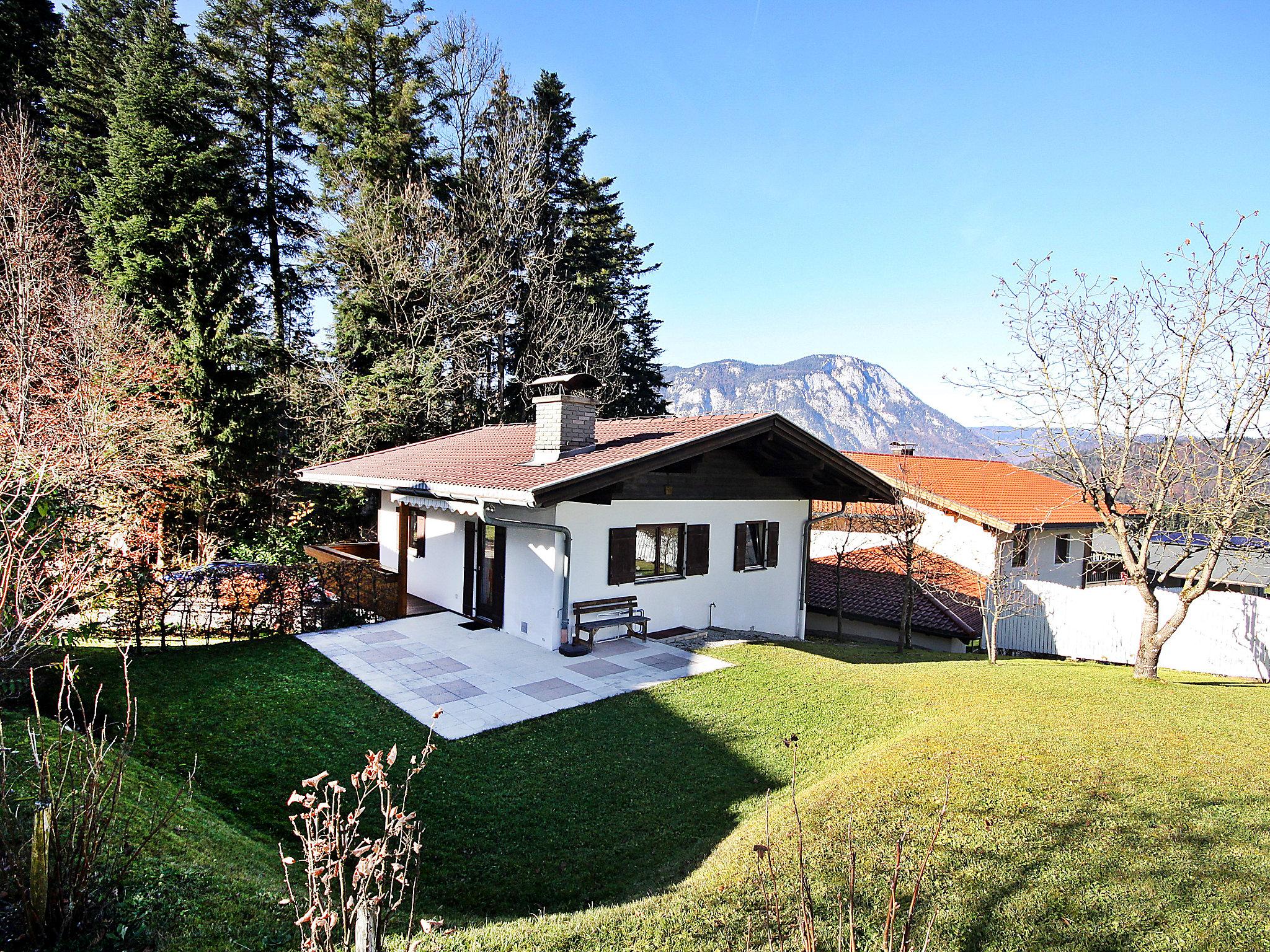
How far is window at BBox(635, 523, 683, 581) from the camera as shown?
1266 centimetres

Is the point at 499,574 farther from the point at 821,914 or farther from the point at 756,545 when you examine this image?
the point at 821,914

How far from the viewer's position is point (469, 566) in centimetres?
1347

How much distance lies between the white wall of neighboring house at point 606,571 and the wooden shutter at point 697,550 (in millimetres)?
140

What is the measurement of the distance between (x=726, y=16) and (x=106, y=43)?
2224 centimetres

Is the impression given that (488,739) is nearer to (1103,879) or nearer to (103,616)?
(1103,879)

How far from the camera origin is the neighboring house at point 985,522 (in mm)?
20094

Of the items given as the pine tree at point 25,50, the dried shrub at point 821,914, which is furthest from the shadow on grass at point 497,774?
the pine tree at point 25,50

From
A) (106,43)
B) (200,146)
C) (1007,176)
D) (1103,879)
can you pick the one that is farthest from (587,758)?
(106,43)

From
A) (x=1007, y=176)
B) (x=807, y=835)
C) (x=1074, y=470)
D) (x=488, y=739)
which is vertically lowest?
(x=488, y=739)

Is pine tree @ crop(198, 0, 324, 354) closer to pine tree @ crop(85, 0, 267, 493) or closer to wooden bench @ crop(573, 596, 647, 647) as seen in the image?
pine tree @ crop(85, 0, 267, 493)

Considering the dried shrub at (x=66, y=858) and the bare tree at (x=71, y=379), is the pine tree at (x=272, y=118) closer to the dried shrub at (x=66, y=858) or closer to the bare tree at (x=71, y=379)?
the bare tree at (x=71, y=379)

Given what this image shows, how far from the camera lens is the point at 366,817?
18.9 ft

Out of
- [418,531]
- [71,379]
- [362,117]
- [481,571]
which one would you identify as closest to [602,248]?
[362,117]

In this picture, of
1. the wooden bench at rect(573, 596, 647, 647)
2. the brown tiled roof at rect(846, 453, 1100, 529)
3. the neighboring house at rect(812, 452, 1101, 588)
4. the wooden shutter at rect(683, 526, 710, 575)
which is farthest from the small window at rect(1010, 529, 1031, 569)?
the wooden bench at rect(573, 596, 647, 647)
